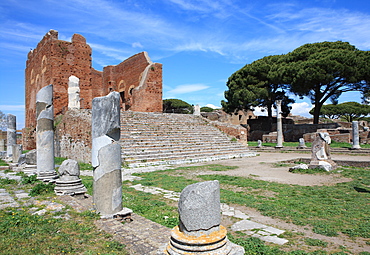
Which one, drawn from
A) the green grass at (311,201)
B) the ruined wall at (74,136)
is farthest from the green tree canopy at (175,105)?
the green grass at (311,201)

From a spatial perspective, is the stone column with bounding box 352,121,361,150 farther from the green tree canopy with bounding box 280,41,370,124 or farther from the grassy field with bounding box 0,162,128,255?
the grassy field with bounding box 0,162,128,255

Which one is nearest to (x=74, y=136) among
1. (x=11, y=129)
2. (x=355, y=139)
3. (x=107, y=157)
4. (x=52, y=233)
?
(x=11, y=129)

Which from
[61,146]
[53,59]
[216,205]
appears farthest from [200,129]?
[216,205]

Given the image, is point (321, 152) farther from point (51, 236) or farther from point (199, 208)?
point (51, 236)

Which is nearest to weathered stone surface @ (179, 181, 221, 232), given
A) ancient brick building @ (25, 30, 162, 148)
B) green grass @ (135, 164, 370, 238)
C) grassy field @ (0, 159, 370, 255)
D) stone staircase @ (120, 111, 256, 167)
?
grassy field @ (0, 159, 370, 255)

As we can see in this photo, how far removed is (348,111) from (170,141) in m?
42.6

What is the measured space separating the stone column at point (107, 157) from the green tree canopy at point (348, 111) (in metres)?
49.5

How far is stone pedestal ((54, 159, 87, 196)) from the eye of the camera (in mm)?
5562

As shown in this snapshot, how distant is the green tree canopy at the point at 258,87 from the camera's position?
29609 millimetres

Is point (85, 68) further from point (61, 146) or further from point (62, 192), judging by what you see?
point (62, 192)

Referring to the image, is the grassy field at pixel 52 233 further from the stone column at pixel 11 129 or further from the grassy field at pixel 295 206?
the stone column at pixel 11 129

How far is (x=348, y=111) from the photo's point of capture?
44938 mm

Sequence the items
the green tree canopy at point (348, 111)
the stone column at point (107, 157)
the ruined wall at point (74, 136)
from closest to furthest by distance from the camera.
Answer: the stone column at point (107, 157), the ruined wall at point (74, 136), the green tree canopy at point (348, 111)

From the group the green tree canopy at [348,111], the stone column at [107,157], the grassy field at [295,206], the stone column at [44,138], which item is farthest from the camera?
the green tree canopy at [348,111]
